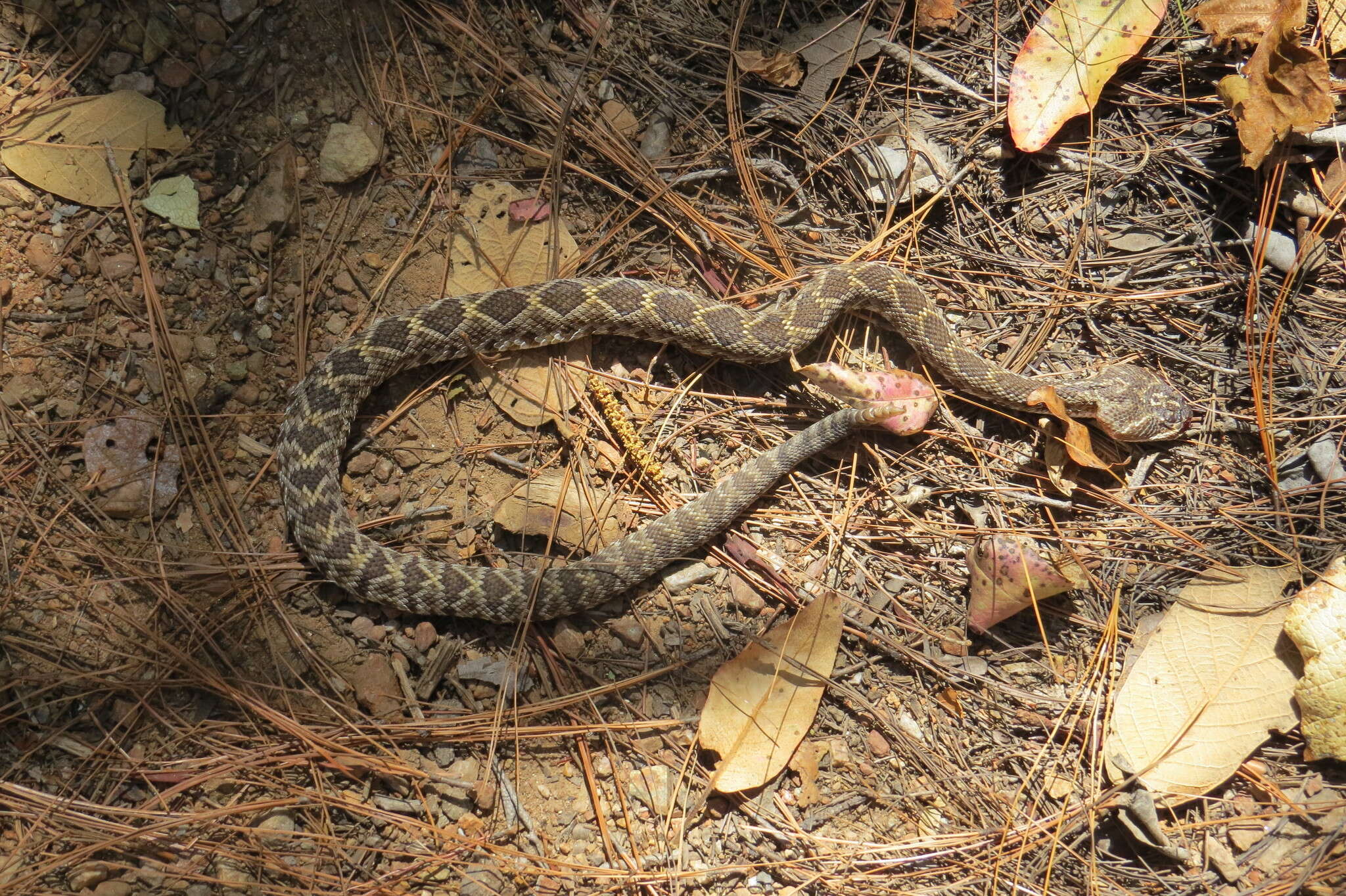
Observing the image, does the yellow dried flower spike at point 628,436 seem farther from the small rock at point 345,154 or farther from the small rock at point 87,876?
the small rock at point 87,876

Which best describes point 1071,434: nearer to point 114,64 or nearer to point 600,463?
point 600,463

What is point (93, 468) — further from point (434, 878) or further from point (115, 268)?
point (434, 878)

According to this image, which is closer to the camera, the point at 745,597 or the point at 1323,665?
the point at 1323,665

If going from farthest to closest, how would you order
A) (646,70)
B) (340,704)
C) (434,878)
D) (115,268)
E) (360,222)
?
(646,70), (360,222), (115,268), (340,704), (434,878)

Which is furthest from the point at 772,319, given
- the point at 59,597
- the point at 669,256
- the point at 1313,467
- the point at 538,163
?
the point at 59,597

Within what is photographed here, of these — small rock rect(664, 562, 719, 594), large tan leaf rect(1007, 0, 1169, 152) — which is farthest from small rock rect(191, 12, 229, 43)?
large tan leaf rect(1007, 0, 1169, 152)

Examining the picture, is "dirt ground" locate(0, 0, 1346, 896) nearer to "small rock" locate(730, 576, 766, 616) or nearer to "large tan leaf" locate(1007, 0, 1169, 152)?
"small rock" locate(730, 576, 766, 616)

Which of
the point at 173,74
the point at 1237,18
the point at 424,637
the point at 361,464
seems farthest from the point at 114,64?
the point at 1237,18
